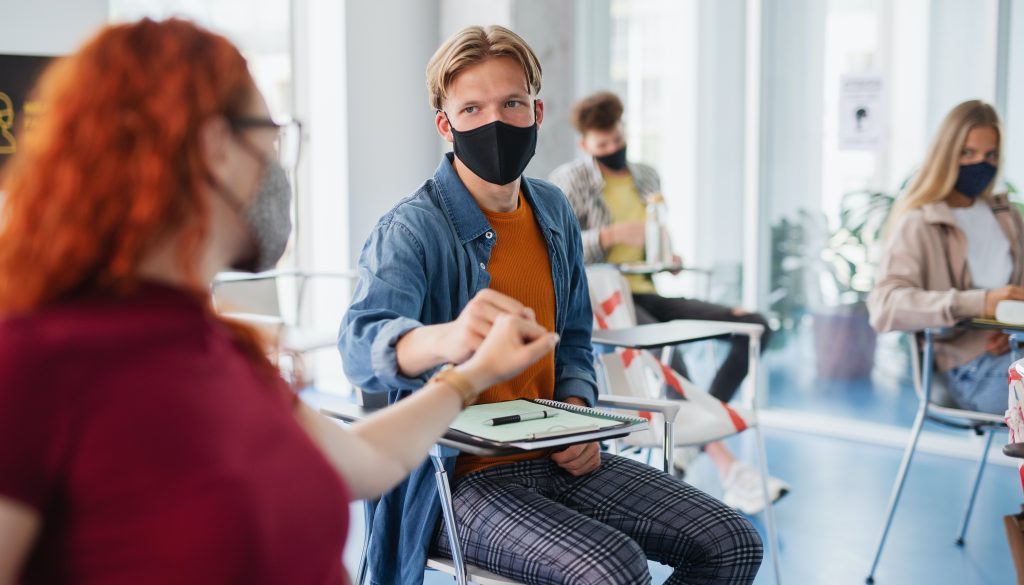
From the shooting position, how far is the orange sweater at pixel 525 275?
1881 millimetres

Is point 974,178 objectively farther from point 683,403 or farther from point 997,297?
point 683,403

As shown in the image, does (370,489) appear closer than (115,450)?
No

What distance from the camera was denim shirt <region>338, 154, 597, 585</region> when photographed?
1.65 m

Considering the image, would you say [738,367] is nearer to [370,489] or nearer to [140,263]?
[370,489]

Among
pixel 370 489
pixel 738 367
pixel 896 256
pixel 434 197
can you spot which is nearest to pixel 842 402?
pixel 738 367

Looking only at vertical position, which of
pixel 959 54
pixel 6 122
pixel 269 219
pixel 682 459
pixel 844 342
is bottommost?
pixel 682 459

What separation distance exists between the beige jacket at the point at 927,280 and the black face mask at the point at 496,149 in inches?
58.9

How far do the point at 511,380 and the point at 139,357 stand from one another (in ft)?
3.54

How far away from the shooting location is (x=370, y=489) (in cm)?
112

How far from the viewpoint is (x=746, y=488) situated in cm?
349

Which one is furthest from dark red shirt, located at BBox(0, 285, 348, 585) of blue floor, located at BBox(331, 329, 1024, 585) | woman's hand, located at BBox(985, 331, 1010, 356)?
woman's hand, located at BBox(985, 331, 1010, 356)

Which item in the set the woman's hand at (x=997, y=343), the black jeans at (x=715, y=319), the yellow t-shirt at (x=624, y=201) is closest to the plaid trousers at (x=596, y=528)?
the woman's hand at (x=997, y=343)

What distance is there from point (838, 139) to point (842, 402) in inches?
46.1

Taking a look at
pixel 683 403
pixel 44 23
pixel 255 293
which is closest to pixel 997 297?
pixel 683 403
